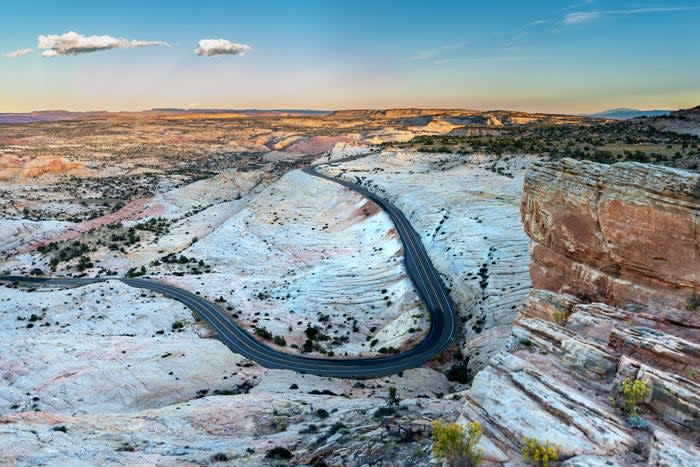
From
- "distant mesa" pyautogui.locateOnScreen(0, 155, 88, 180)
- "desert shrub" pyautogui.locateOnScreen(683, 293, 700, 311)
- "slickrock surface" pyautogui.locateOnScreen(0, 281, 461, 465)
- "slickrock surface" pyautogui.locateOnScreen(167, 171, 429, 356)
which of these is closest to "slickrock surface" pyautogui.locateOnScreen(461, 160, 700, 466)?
"desert shrub" pyautogui.locateOnScreen(683, 293, 700, 311)

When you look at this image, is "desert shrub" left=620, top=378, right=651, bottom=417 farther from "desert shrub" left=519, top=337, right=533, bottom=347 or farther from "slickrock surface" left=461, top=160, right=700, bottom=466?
"desert shrub" left=519, top=337, right=533, bottom=347

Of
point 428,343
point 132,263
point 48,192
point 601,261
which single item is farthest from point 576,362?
point 48,192

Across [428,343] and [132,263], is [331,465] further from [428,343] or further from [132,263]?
[132,263]

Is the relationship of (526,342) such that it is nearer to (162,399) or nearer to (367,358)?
(367,358)

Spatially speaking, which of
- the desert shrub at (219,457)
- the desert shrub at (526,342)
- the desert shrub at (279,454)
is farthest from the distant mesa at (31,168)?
the desert shrub at (526,342)

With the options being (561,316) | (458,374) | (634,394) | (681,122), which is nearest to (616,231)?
(561,316)
